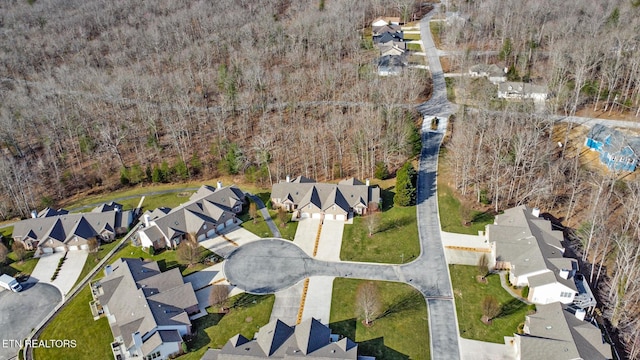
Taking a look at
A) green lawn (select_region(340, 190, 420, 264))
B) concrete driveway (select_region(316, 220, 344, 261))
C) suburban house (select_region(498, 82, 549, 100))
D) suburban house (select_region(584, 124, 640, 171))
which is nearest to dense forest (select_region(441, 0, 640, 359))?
suburban house (select_region(584, 124, 640, 171))

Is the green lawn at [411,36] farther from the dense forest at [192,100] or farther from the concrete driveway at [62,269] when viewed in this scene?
the concrete driveway at [62,269]

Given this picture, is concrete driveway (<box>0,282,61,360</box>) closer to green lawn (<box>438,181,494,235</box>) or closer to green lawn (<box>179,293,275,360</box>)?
green lawn (<box>179,293,275,360</box>)

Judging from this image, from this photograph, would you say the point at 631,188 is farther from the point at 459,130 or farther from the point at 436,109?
the point at 436,109

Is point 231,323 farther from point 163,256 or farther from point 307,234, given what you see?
point 307,234

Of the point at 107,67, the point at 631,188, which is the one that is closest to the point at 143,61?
the point at 107,67

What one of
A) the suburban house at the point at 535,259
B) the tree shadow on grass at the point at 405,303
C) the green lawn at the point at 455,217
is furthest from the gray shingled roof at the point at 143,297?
the suburban house at the point at 535,259

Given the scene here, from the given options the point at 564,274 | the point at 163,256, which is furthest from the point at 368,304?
the point at 163,256
